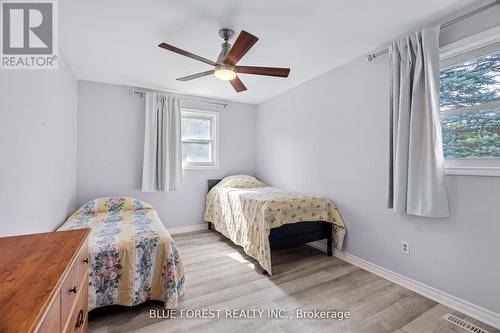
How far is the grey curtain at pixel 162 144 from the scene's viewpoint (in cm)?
340

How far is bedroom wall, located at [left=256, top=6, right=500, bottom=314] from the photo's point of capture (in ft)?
5.50

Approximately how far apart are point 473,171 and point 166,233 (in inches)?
96.8

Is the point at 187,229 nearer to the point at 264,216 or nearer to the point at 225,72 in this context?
the point at 264,216

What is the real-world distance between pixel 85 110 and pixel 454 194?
4.24 meters

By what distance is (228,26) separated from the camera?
1.97 m

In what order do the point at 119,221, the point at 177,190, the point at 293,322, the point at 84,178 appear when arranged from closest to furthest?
the point at 293,322 < the point at 119,221 < the point at 84,178 < the point at 177,190

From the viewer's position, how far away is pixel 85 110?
10.4 ft

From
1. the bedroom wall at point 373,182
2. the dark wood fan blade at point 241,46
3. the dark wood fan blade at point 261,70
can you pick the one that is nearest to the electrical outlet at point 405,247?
the bedroom wall at point 373,182

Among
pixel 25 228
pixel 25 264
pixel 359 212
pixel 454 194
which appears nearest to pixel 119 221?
pixel 25 228

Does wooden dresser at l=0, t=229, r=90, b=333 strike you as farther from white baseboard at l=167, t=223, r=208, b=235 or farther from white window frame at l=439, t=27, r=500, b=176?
white baseboard at l=167, t=223, r=208, b=235

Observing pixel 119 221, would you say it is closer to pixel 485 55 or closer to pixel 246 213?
pixel 246 213

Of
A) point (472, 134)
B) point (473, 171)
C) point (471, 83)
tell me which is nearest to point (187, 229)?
point (473, 171)

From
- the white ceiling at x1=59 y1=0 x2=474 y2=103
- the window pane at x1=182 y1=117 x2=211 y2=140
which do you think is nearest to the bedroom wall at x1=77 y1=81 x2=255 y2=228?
the white ceiling at x1=59 y1=0 x2=474 y2=103

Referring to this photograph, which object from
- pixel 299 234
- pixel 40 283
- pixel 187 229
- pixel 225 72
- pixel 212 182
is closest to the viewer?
pixel 40 283
